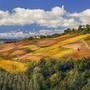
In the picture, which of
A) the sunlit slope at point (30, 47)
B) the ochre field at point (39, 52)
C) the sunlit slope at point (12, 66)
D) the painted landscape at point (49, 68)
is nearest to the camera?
Answer: the painted landscape at point (49, 68)

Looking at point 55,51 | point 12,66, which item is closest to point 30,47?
point 55,51

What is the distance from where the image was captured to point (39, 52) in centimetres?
14625

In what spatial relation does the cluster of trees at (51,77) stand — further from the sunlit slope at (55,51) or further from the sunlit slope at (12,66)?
the sunlit slope at (55,51)

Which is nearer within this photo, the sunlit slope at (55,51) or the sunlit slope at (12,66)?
the sunlit slope at (12,66)

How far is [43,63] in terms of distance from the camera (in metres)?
120

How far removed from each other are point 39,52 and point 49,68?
3146 cm

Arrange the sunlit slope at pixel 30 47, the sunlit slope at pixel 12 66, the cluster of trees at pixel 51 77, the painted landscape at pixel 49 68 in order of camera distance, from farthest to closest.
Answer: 1. the sunlit slope at pixel 30 47
2. the sunlit slope at pixel 12 66
3. the painted landscape at pixel 49 68
4. the cluster of trees at pixel 51 77

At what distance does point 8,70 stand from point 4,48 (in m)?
50.1

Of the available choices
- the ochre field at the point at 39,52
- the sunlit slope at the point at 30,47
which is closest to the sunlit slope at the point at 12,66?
the ochre field at the point at 39,52

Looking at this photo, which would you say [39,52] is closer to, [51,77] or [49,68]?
[49,68]

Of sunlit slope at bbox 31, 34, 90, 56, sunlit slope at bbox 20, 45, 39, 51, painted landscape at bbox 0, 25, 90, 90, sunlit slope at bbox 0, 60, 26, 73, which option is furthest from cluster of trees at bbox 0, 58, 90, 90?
sunlit slope at bbox 20, 45, 39, 51

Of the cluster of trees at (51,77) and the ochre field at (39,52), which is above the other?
the ochre field at (39,52)

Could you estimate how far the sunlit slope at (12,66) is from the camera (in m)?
119

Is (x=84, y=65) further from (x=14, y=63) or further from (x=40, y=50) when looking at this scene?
(x=40, y=50)
